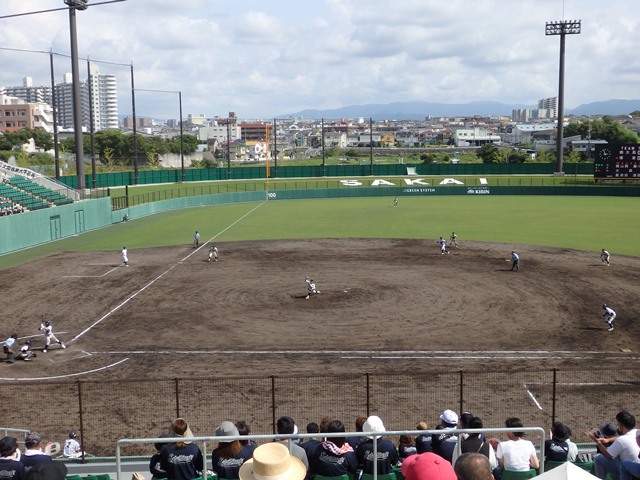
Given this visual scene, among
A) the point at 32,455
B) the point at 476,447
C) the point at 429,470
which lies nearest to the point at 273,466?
the point at 429,470

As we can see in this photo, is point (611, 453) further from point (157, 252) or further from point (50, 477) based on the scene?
point (157, 252)

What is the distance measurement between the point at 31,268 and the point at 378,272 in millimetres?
21529

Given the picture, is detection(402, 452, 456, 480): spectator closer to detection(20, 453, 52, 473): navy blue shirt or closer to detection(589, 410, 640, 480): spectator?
detection(589, 410, 640, 480): spectator

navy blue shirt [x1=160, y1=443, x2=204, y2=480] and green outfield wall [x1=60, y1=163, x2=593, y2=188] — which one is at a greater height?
green outfield wall [x1=60, y1=163, x2=593, y2=188]

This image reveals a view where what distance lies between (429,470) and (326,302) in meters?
24.6

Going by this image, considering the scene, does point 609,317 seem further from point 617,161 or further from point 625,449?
point 617,161

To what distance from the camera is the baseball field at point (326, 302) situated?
2208cm

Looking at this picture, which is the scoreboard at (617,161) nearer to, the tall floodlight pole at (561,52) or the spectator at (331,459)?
the tall floodlight pole at (561,52)

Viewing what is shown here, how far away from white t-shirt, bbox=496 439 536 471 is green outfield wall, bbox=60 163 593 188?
301 ft

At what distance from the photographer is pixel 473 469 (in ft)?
17.2

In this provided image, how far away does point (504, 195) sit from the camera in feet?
278

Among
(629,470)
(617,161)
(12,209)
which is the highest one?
(617,161)

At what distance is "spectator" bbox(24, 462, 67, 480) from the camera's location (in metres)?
7.11

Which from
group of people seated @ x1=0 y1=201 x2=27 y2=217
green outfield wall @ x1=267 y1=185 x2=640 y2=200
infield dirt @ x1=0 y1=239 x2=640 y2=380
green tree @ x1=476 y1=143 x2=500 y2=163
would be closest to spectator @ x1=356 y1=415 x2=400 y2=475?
infield dirt @ x1=0 y1=239 x2=640 y2=380
